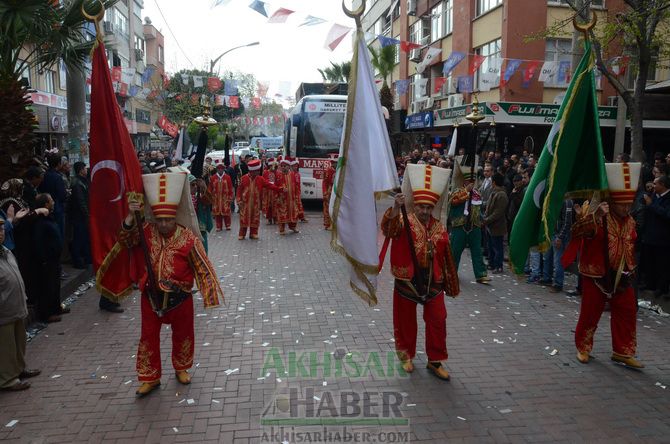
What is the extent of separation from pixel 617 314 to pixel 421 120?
22049 millimetres

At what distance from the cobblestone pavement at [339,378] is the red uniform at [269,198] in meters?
7.09

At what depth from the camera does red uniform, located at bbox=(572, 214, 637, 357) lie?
18.1ft

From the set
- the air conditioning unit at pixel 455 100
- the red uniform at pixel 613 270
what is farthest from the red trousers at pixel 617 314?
the air conditioning unit at pixel 455 100


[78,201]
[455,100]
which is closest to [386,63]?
[455,100]

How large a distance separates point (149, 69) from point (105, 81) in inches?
762

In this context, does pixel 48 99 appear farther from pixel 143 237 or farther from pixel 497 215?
pixel 143 237

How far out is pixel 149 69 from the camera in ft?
75.3

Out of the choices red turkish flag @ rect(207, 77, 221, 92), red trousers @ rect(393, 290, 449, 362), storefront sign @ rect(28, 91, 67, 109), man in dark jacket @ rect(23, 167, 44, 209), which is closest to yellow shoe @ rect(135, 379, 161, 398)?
red trousers @ rect(393, 290, 449, 362)

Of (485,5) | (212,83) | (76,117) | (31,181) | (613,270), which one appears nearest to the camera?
(613,270)

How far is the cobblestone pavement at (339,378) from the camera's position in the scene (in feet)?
14.5

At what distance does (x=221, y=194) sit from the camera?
14.6 m

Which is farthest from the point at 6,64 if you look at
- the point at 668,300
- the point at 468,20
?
the point at 468,20

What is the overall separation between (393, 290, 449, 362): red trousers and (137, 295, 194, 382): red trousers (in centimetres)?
197

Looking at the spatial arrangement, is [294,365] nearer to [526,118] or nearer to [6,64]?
[6,64]
